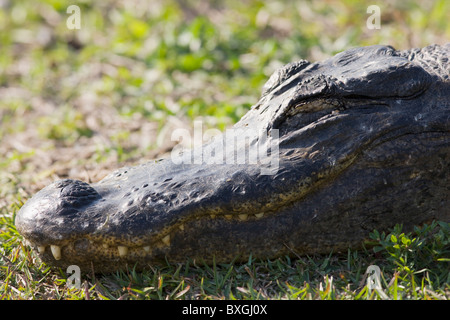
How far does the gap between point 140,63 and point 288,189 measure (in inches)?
191

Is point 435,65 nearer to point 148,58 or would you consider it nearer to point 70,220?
point 70,220

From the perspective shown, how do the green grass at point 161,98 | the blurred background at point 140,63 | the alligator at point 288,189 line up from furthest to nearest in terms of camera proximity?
the blurred background at point 140,63 → the green grass at point 161,98 → the alligator at point 288,189

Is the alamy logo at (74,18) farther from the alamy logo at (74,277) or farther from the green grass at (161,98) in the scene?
the alamy logo at (74,277)

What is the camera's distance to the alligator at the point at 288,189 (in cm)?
287

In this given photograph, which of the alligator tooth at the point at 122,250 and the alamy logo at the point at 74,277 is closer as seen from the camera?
the alligator tooth at the point at 122,250

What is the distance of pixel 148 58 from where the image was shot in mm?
7195

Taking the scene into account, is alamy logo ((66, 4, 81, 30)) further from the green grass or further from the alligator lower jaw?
the alligator lower jaw

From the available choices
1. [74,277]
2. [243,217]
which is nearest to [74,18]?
[74,277]

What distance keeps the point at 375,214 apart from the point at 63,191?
5.62ft

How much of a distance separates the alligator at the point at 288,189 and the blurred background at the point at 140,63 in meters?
1.63

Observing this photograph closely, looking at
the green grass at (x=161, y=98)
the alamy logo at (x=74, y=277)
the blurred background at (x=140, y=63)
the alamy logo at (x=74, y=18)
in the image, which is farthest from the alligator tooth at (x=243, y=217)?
the alamy logo at (x=74, y=18)

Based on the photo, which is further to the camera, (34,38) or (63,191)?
(34,38)

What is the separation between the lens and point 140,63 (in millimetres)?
7301
